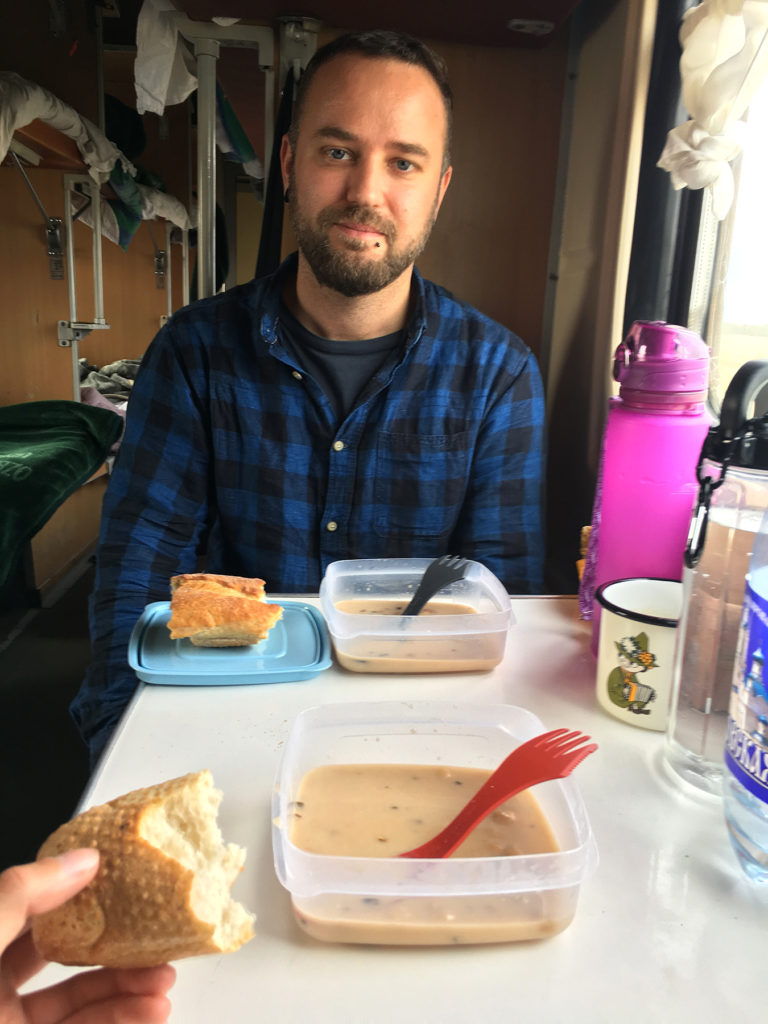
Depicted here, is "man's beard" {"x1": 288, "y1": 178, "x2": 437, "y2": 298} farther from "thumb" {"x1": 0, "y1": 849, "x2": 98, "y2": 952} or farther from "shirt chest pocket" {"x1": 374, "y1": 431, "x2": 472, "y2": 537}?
"thumb" {"x1": 0, "y1": 849, "x2": 98, "y2": 952}

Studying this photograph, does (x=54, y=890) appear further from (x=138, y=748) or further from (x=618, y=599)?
(x=618, y=599)

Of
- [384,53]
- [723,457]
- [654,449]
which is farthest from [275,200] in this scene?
[723,457]

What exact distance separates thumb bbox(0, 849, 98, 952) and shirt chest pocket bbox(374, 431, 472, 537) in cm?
115

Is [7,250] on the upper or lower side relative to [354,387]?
upper

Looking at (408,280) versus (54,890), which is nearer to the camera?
(54,890)

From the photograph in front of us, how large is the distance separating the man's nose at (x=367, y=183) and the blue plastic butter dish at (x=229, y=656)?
0.92 metres

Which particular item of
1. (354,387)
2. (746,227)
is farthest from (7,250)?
(746,227)

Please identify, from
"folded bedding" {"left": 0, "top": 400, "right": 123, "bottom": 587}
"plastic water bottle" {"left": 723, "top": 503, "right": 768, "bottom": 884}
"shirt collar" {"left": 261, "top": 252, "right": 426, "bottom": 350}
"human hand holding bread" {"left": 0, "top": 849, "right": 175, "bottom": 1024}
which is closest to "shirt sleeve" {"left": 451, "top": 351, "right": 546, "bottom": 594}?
"shirt collar" {"left": 261, "top": 252, "right": 426, "bottom": 350}

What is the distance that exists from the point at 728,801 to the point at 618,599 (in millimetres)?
295

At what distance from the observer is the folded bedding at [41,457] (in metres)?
2.48

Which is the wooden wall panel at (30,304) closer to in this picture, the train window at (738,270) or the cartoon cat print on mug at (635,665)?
Answer: the train window at (738,270)

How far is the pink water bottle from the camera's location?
0.89 meters

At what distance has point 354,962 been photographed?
508 mm

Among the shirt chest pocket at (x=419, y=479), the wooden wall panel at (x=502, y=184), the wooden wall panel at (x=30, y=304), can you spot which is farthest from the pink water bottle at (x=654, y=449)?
the wooden wall panel at (x=30, y=304)
